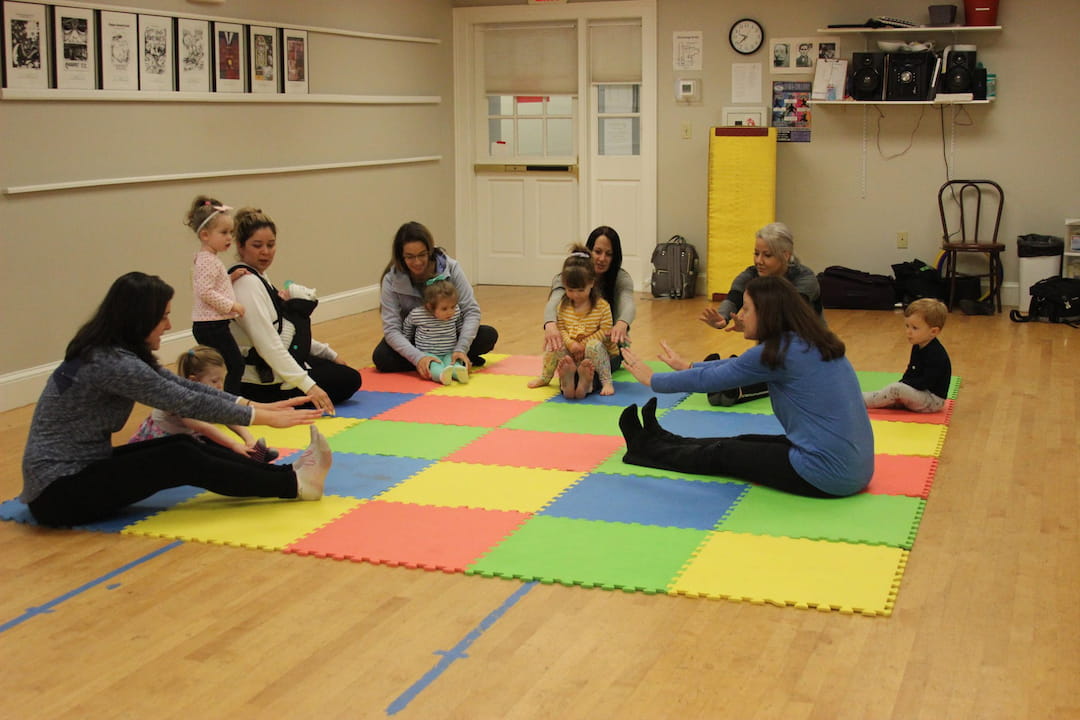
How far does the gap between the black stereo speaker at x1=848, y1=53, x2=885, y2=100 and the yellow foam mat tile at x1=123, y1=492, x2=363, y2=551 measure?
5.99 metres

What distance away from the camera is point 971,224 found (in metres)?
9.01

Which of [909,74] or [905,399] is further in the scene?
[909,74]

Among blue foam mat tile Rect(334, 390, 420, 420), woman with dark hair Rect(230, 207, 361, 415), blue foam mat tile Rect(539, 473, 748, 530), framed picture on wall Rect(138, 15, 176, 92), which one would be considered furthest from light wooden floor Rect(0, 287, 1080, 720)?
framed picture on wall Rect(138, 15, 176, 92)

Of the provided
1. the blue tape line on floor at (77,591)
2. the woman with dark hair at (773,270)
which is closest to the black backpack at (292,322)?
the blue tape line on floor at (77,591)

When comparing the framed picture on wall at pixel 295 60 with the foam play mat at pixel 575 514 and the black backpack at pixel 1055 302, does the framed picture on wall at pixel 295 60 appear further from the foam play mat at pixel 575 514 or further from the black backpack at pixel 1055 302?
the black backpack at pixel 1055 302

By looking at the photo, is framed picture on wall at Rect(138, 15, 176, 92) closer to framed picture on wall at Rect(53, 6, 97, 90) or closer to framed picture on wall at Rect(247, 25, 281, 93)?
framed picture on wall at Rect(53, 6, 97, 90)

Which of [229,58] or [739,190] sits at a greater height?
[229,58]

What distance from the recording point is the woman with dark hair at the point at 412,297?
636cm

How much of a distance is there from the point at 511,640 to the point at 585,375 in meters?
2.78

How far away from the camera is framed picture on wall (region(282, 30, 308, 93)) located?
314 inches

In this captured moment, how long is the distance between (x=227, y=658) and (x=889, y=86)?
23.6 feet

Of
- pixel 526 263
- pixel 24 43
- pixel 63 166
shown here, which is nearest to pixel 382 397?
pixel 63 166

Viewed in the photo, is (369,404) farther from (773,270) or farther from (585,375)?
(773,270)

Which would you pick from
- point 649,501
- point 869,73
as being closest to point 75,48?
point 649,501
